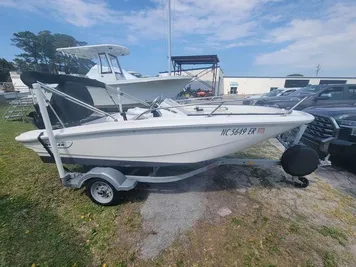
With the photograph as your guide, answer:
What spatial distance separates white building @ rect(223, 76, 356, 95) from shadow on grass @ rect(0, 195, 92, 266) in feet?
112

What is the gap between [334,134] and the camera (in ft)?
10.3

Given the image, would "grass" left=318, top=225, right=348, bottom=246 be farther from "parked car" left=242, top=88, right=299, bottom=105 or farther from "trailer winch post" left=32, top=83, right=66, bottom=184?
"trailer winch post" left=32, top=83, right=66, bottom=184

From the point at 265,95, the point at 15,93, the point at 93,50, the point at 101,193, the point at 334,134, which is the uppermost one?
the point at 93,50

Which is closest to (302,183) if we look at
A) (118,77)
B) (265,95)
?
(265,95)

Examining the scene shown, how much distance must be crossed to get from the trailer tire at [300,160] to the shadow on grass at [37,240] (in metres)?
2.64

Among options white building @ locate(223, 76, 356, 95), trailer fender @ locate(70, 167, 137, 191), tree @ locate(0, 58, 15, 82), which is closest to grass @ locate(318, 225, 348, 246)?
Result: trailer fender @ locate(70, 167, 137, 191)

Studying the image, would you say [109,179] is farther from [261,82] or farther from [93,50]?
[261,82]

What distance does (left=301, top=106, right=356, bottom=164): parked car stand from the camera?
300 cm

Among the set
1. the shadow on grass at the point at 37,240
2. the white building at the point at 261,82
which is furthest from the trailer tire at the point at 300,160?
the white building at the point at 261,82

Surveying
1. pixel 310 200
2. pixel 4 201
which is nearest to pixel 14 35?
pixel 4 201

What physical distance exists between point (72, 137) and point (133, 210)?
1227 mm

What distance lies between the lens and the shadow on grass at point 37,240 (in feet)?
5.72

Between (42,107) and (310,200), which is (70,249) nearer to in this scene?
(42,107)

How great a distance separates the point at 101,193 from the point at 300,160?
9.00 feet
